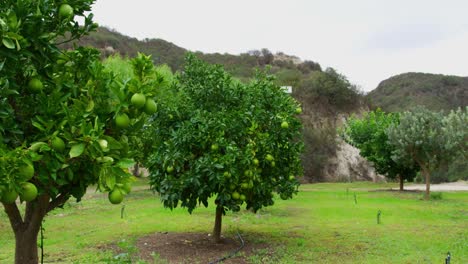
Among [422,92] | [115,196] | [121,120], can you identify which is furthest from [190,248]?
[422,92]

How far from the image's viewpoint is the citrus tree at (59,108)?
3.23 m

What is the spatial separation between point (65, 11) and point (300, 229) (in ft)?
38.7

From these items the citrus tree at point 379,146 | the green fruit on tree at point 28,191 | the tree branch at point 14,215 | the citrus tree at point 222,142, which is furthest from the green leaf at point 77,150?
the citrus tree at point 379,146

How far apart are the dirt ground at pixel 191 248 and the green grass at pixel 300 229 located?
0.37m

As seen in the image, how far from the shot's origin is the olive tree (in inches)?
909

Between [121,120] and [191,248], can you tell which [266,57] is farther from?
[121,120]

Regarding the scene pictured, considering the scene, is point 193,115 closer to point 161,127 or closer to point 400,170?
point 161,127

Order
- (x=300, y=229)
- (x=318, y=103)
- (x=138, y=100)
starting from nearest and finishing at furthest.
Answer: (x=138, y=100), (x=300, y=229), (x=318, y=103)

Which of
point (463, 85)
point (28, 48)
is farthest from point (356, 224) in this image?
point (463, 85)

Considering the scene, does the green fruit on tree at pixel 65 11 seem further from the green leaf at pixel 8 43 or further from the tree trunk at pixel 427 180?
the tree trunk at pixel 427 180

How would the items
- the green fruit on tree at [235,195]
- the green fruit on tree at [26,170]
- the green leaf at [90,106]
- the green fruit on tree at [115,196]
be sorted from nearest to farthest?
the green fruit on tree at [26,170], the green fruit on tree at [115,196], the green leaf at [90,106], the green fruit on tree at [235,195]

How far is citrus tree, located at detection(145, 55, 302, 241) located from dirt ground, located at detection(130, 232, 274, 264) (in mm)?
→ 569

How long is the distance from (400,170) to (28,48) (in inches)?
1154

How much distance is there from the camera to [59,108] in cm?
377
